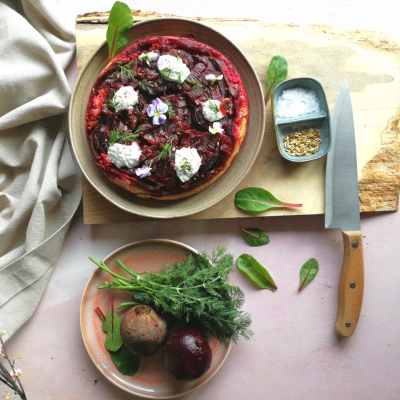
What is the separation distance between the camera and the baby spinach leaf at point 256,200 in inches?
95.8

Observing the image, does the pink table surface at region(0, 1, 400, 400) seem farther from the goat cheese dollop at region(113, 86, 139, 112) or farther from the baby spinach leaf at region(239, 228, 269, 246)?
the goat cheese dollop at region(113, 86, 139, 112)

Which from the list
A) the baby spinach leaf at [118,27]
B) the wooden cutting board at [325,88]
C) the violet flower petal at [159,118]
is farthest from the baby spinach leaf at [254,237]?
the baby spinach leaf at [118,27]

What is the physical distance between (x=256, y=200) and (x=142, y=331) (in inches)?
36.7

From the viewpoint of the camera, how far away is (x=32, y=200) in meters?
2.43

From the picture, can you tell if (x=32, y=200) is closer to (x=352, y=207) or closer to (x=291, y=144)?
(x=291, y=144)

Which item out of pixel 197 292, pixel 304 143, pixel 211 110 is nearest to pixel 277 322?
pixel 197 292

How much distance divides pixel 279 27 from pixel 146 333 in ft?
6.00

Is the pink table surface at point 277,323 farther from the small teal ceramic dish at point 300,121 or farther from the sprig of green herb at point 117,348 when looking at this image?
the small teal ceramic dish at point 300,121

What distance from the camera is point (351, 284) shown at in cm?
247

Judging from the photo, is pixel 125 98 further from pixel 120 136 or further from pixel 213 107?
pixel 213 107

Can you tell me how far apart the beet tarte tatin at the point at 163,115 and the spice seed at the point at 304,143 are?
1.13 ft

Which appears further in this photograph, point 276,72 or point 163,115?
point 276,72

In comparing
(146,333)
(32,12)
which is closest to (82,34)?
(32,12)

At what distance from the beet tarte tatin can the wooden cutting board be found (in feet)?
1.00
